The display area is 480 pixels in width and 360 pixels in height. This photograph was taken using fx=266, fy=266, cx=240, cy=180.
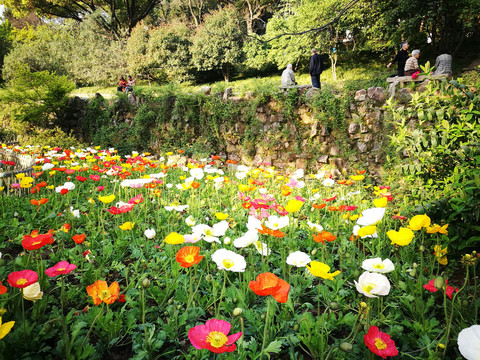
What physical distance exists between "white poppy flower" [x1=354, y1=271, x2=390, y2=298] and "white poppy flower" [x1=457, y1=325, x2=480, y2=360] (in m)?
0.30

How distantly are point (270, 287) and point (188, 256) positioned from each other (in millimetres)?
451

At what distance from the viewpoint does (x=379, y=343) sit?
1.01 metres

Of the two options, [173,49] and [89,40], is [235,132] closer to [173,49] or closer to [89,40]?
[173,49]

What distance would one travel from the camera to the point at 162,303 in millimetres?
1512

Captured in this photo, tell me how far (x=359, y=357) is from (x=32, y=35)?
2818cm

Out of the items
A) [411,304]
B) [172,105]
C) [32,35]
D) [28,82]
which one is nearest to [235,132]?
[172,105]

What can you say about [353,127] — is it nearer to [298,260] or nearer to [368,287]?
[298,260]

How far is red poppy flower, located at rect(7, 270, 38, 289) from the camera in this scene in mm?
1071

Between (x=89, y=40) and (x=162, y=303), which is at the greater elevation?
(x=89, y=40)

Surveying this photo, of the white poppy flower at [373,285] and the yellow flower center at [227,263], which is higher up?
the yellow flower center at [227,263]

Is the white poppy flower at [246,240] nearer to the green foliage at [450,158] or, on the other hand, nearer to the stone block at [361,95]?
the green foliage at [450,158]

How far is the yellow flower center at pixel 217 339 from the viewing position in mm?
867

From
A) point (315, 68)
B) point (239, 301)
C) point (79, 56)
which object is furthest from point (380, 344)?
point (79, 56)

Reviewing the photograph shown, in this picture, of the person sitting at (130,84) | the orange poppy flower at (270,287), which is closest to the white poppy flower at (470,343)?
the orange poppy flower at (270,287)
